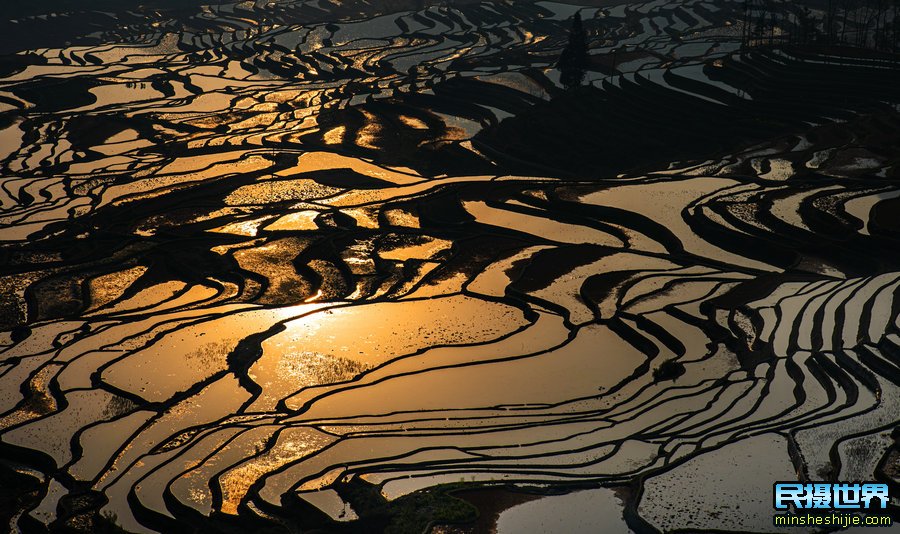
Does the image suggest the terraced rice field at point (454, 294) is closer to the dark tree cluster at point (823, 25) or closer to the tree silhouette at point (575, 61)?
the tree silhouette at point (575, 61)

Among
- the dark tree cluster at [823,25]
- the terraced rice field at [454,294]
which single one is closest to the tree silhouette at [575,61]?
the terraced rice field at [454,294]

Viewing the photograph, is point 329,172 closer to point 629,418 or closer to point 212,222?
point 212,222

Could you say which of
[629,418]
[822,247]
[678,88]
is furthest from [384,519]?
[678,88]

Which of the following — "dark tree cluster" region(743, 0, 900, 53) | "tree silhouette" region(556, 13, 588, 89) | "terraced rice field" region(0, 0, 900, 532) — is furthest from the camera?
"dark tree cluster" region(743, 0, 900, 53)

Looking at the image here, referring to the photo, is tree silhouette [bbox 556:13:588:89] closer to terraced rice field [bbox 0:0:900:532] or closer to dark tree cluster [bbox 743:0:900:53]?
terraced rice field [bbox 0:0:900:532]

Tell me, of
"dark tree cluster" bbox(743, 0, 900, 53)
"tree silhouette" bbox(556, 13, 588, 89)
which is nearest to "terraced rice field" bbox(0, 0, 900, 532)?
"tree silhouette" bbox(556, 13, 588, 89)

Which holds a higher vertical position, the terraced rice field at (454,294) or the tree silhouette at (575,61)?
the tree silhouette at (575,61)

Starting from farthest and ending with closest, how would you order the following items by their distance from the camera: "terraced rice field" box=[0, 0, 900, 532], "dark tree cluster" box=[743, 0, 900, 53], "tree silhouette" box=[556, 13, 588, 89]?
"dark tree cluster" box=[743, 0, 900, 53] < "tree silhouette" box=[556, 13, 588, 89] < "terraced rice field" box=[0, 0, 900, 532]

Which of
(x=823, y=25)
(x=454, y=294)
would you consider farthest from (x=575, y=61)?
(x=454, y=294)
